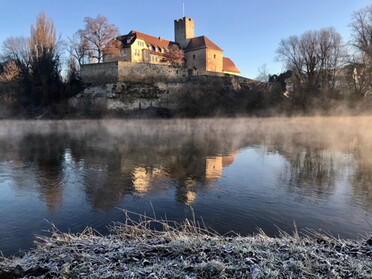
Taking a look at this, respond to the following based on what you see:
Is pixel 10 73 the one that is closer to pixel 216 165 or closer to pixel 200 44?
pixel 200 44

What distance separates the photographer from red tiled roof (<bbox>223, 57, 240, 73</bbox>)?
2299 inches

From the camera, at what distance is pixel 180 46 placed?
51938 mm

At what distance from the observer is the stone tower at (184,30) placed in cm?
5119

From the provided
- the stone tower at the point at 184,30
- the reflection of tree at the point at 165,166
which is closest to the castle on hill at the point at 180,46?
the stone tower at the point at 184,30

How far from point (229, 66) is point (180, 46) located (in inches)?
496

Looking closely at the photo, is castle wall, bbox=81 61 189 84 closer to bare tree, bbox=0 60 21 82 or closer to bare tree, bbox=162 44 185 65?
bare tree, bbox=162 44 185 65

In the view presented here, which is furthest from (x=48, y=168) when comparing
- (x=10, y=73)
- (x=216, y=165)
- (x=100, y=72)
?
(x=10, y=73)

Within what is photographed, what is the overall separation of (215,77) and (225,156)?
95.2 feet

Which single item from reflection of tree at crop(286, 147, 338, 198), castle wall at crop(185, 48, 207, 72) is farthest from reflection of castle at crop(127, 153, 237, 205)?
castle wall at crop(185, 48, 207, 72)

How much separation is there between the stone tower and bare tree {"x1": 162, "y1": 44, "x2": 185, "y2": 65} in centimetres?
328

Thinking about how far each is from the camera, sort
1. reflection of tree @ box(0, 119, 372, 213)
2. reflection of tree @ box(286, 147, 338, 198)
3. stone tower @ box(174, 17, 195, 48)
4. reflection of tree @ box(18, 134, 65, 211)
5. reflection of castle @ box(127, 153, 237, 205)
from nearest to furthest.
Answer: reflection of tree @ box(18, 134, 65, 211)
reflection of castle @ box(127, 153, 237, 205)
reflection of tree @ box(0, 119, 372, 213)
reflection of tree @ box(286, 147, 338, 198)
stone tower @ box(174, 17, 195, 48)

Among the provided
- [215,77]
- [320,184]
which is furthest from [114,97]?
[320,184]

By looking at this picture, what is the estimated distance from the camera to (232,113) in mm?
37719

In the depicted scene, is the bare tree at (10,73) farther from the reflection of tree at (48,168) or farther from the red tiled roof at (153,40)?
the reflection of tree at (48,168)
